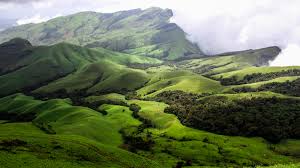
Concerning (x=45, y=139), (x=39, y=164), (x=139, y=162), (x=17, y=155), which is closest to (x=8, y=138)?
(x=45, y=139)

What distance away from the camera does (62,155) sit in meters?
139

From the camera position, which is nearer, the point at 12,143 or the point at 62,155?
the point at 62,155

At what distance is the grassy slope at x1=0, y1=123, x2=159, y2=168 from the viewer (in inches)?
4707

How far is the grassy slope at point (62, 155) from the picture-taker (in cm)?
11956

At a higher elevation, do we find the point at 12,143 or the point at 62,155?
the point at 12,143

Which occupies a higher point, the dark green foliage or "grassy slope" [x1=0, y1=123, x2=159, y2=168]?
the dark green foliage

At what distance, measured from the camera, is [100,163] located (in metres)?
140

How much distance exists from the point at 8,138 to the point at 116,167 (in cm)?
4670

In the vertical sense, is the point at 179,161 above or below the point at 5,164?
below

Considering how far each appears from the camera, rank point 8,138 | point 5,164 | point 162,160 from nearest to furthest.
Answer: point 5,164 < point 8,138 < point 162,160

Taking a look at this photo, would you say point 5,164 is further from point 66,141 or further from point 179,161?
point 179,161

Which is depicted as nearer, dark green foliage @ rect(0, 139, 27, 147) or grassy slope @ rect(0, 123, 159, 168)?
grassy slope @ rect(0, 123, 159, 168)

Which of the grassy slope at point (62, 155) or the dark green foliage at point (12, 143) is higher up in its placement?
the dark green foliage at point (12, 143)

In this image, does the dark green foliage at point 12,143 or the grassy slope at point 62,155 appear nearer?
the grassy slope at point 62,155
